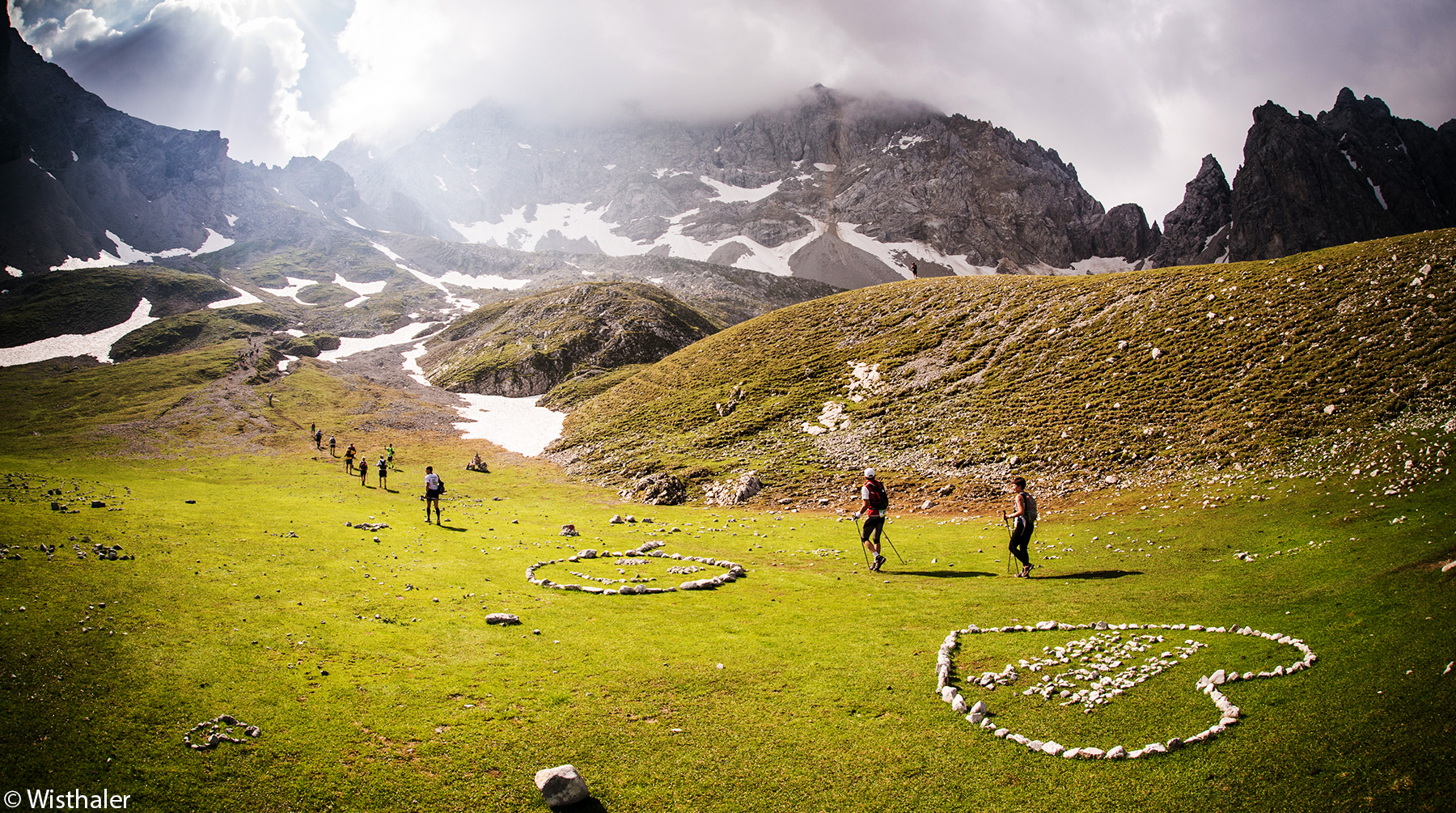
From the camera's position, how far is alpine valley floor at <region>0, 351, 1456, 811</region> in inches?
353

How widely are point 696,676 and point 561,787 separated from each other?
506cm

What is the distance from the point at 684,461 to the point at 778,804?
49242 mm

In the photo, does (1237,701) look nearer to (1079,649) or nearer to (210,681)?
(1079,649)

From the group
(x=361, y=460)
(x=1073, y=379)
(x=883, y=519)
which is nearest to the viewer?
(x=883, y=519)

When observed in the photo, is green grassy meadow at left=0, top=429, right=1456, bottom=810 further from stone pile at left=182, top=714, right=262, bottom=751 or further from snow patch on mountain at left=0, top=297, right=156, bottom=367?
snow patch on mountain at left=0, top=297, right=156, bottom=367

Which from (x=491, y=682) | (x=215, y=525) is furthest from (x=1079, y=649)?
(x=215, y=525)

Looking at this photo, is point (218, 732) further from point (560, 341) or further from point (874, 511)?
point (560, 341)

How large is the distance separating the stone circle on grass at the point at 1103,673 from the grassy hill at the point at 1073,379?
2476 cm

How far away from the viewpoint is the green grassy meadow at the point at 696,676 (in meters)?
8.91

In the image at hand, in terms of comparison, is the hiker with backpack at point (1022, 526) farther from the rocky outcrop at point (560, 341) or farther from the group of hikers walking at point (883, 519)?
the rocky outcrop at point (560, 341)

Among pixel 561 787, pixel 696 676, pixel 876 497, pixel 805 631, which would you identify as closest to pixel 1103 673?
pixel 805 631

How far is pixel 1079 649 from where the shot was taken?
14.4m

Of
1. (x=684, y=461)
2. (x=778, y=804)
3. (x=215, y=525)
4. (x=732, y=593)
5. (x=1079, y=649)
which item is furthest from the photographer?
(x=684, y=461)

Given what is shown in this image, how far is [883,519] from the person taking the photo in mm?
25453
